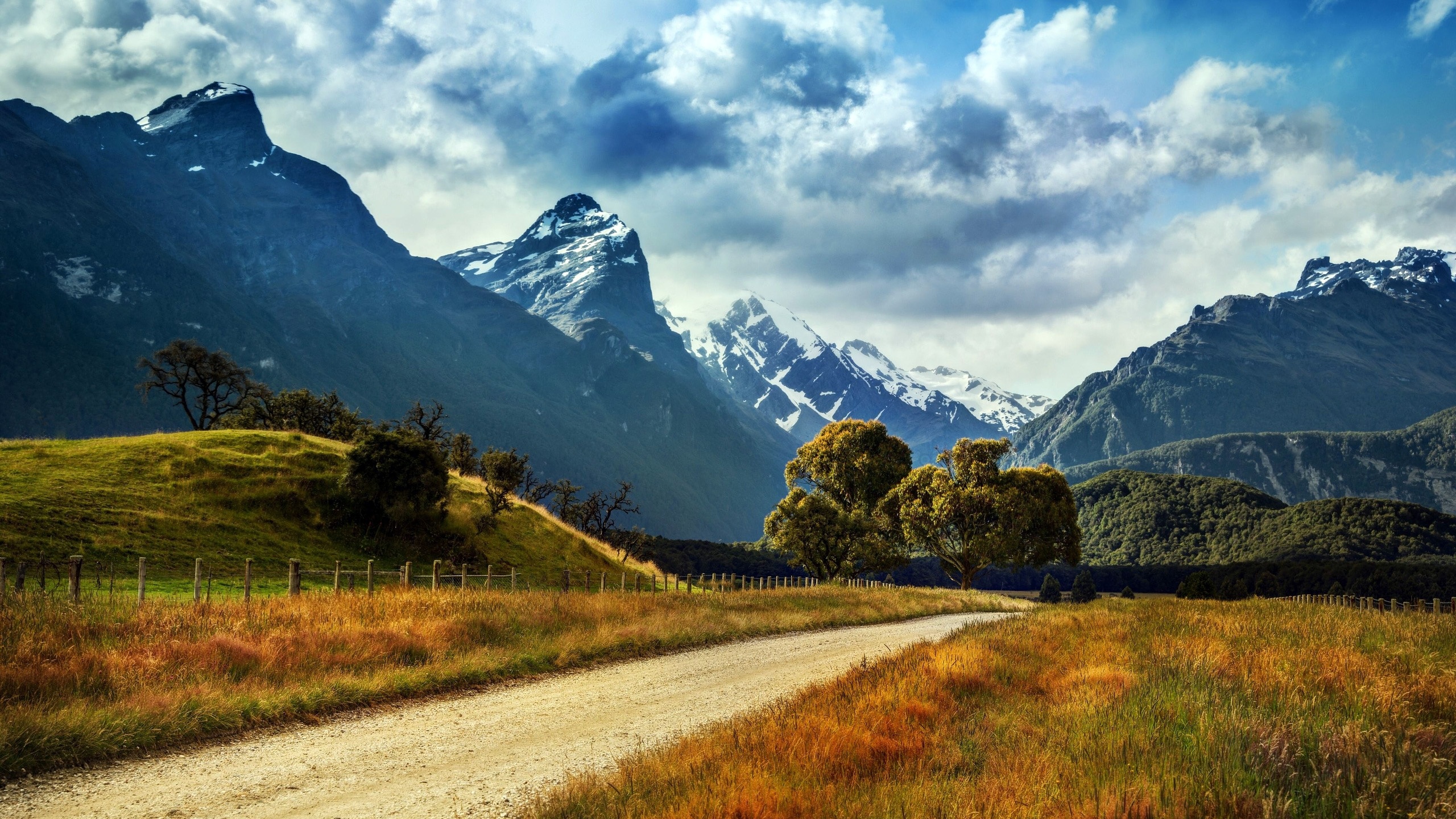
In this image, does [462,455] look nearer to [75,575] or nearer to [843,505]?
[843,505]

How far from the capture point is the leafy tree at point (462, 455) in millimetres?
83250

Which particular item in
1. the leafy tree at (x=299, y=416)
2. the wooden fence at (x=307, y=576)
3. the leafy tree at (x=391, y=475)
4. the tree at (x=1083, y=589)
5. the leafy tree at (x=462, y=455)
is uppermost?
the leafy tree at (x=299, y=416)

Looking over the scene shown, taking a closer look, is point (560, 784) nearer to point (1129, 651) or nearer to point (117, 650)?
point (117, 650)

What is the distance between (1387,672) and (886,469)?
62070 millimetres

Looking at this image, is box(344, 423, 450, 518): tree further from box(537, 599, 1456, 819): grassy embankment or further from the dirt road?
box(537, 599, 1456, 819): grassy embankment

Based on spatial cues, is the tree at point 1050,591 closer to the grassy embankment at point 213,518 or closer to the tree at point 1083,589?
the tree at point 1083,589

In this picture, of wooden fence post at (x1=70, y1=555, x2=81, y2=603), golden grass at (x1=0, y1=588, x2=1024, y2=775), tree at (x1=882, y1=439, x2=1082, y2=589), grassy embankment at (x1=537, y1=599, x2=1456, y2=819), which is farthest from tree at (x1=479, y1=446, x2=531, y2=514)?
grassy embankment at (x1=537, y1=599, x2=1456, y2=819)

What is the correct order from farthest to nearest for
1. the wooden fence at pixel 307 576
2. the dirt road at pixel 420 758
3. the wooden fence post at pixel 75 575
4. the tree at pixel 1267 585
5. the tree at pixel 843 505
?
the tree at pixel 1267 585, the tree at pixel 843 505, the wooden fence at pixel 307 576, the wooden fence post at pixel 75 575, the dirt road at pixel 420 758

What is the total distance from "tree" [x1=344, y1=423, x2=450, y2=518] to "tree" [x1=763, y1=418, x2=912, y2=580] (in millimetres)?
27975

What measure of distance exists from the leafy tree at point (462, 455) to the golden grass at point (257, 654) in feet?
198

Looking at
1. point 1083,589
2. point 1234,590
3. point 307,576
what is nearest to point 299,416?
point 307,576

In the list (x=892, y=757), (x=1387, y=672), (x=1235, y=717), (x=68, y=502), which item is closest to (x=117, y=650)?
(x=892, y=757)

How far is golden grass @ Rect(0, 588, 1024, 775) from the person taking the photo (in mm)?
11109

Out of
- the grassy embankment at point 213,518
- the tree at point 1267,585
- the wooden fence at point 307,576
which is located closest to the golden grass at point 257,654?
the wooden fence at point 307,576
